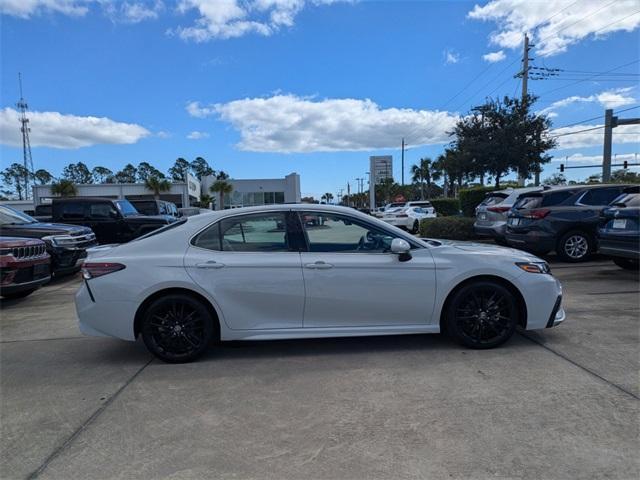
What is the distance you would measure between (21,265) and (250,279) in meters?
4.66

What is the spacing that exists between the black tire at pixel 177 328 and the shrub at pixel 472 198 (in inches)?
642

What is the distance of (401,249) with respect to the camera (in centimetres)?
453

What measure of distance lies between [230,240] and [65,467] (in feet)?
7.78

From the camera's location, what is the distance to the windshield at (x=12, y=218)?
937cm

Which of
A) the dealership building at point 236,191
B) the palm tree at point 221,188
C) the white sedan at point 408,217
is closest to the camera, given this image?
the white sedan at point 408,217

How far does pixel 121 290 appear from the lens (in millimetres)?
4496

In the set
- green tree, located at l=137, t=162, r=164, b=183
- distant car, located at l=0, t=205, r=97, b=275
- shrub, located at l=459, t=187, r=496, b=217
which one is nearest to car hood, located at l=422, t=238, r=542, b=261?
distant car, located at l=0, t=205, r=97, b=275

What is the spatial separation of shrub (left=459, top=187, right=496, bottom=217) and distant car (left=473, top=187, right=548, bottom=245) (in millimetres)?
6264

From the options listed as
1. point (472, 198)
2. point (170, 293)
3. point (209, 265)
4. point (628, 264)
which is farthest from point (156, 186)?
point (209, 265)

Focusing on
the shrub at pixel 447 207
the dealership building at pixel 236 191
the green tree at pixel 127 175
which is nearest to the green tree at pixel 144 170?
the green tree at pixel 127 175

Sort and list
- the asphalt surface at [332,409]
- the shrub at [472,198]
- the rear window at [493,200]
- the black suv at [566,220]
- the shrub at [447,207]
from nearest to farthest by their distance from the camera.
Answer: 1. the asphalt surface at [332,409]
2. the black suv at [566,220]
3. the rear window at [493,200]
4. the shrub at [472,198]
5. the shrub at [447,207]

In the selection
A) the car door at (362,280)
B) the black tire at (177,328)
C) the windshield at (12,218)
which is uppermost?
the windshield at (12,218)

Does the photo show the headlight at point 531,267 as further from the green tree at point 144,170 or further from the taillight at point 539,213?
the green tree at point 144,170

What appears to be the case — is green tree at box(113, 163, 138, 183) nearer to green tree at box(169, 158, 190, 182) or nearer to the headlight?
green tree at box(169, 158, 190, 182)
